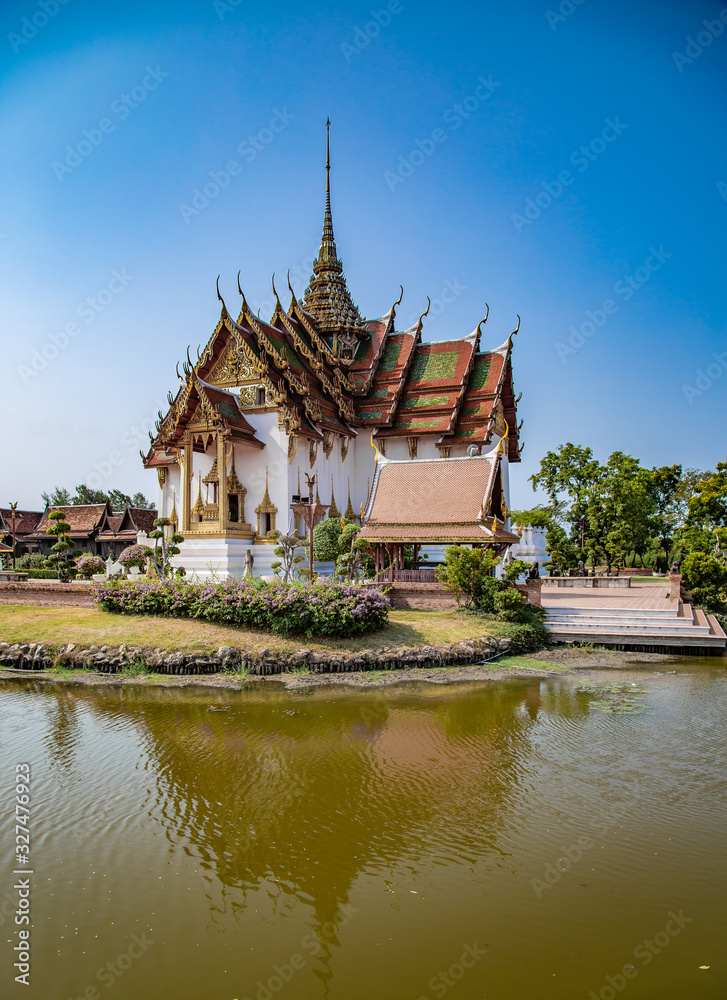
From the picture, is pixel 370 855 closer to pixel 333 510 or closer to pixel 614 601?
pixel 614 601

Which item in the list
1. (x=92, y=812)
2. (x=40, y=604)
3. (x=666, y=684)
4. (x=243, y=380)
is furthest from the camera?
(x=243, y=380)

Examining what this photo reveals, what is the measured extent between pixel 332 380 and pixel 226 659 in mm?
14349

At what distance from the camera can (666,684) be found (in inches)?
400

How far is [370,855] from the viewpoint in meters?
4.71

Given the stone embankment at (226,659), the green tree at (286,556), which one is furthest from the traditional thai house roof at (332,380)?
the stone embankment at (226,659)

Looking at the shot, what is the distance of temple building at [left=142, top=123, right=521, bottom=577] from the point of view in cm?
1556

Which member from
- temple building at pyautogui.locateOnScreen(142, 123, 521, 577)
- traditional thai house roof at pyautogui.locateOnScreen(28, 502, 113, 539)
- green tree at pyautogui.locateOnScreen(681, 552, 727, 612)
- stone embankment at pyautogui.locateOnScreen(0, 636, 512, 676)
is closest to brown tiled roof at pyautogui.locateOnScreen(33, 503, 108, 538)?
traditional thai house roof at pyautogui.locateOnScreen(28, 502, 113, 539)

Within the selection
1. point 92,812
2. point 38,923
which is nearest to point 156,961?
point 38,923

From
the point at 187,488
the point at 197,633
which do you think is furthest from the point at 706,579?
the point at 187,488

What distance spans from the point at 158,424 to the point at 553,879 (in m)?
20.6

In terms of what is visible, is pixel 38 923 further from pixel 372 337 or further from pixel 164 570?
pixel 372 337

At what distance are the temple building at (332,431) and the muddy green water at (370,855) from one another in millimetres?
7762

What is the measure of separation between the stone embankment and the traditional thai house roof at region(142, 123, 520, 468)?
28.5 feet

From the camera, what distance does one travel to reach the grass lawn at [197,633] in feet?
37.3
